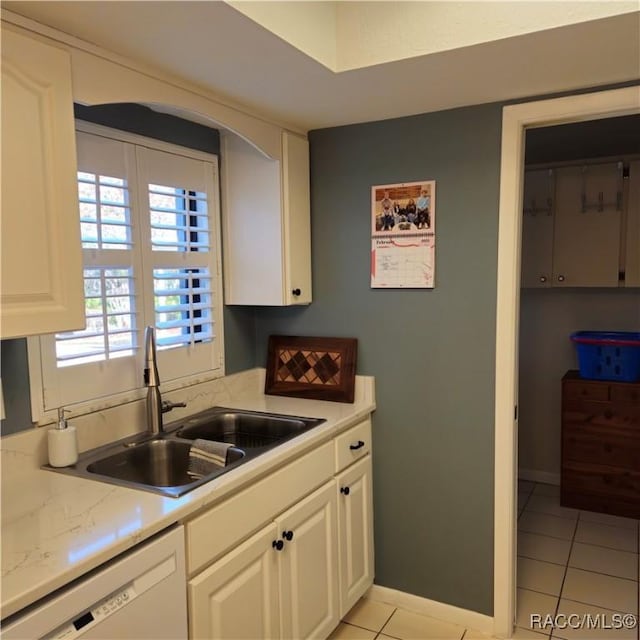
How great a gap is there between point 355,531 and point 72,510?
128 centimetres

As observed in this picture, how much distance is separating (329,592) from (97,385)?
46.3 inches

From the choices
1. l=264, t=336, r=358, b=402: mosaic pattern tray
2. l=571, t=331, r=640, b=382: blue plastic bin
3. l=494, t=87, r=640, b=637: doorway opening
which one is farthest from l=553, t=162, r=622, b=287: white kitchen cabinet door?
l=264, t=336, r=358, b=402: mosaic pattern tray

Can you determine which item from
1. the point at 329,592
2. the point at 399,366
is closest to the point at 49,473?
the point at 329,592

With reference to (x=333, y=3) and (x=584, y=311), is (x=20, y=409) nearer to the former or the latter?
(x=333, y=3)

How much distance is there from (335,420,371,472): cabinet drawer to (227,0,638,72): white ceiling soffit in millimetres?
1375

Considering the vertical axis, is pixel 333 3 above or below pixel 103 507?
above

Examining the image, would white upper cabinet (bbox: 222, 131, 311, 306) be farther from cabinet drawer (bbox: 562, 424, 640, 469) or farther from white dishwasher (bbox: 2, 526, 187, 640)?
cabinet drawer (bbox: 562, 424, 640, 469)

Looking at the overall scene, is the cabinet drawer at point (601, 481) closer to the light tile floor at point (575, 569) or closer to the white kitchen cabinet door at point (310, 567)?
the light tile floor at point (575, 569)

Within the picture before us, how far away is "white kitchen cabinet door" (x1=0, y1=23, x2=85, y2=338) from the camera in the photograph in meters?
1.31

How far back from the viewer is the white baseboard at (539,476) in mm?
3877

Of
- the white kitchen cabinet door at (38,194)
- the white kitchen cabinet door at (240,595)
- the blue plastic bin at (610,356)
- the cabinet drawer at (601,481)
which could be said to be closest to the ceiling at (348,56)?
the white kitchen cabinet door at (38,194)

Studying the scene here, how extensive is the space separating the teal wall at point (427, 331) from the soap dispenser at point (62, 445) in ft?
3.99

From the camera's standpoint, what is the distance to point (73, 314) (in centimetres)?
148

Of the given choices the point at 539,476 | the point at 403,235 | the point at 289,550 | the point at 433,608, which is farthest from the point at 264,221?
the point at 539,476
